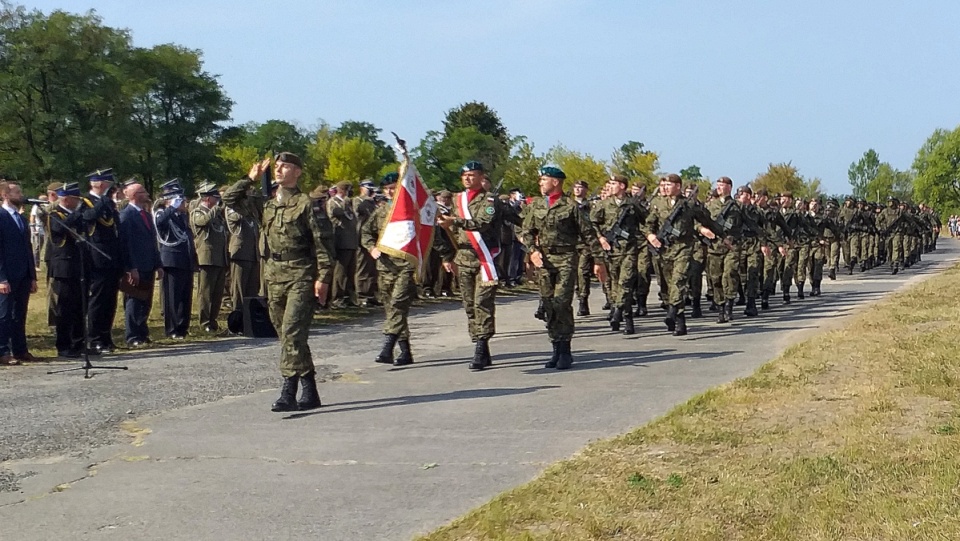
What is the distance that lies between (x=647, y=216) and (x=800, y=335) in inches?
99.7

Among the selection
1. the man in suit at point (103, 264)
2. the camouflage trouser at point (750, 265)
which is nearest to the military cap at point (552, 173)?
the man in suit at point (103, 264)

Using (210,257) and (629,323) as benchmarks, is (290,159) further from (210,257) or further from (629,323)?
(629,323)

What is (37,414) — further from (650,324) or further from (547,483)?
(650,324)

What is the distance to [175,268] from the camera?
1391 centimetres

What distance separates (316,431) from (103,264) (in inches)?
225

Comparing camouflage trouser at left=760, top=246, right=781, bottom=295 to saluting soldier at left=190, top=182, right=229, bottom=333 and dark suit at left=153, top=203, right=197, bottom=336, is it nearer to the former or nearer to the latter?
saluting soldier at left=190, top=182, right=229, bottom=333

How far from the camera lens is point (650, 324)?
51.4ft

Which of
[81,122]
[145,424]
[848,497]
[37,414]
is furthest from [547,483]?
[81,122]

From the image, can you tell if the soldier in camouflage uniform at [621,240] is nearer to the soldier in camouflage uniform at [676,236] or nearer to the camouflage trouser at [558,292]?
the soldier in camouflage uniform at [676,236]

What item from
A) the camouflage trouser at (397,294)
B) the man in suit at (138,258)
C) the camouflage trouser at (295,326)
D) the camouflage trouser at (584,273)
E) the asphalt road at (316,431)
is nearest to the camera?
the asphalt road at (316,431)

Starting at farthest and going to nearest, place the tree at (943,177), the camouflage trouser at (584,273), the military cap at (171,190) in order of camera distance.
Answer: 1. the tree at (943,177)
2. the camouflage trouser at (584,273)
3. the military cap at (171,190)

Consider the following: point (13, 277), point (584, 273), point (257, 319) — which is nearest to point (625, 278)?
point (584, 273)

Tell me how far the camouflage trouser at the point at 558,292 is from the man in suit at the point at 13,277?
5.58m

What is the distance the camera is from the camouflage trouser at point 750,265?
55.6ft
